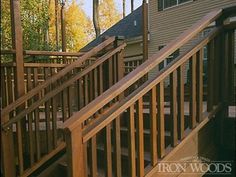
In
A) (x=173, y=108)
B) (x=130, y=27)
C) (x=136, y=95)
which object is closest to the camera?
(x=136, y=95)

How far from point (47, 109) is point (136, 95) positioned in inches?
59.6

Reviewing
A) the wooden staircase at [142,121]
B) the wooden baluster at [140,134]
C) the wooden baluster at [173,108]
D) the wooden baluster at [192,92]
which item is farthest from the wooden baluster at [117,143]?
the wooden baluster at [192,92]

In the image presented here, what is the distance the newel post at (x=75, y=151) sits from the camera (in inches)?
69.1

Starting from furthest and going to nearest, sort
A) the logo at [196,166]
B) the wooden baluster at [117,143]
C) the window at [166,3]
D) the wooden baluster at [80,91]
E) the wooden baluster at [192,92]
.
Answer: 1. the window at [166,3]
2. the wooden baluster at [80,91]
3. the wooden baluster at [192,92]
4. the logo at [196,166]
5. the wooden baluster at [117,143]

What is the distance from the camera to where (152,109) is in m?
2.18

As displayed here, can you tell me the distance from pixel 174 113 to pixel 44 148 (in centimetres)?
200

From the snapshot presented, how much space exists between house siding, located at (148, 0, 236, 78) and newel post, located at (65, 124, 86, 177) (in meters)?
7.64

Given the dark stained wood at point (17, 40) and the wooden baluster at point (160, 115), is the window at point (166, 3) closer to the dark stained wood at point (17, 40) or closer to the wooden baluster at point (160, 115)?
the dark stained wood at point (17, 40)

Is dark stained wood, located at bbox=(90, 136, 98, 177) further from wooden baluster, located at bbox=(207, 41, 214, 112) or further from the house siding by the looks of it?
the house siding

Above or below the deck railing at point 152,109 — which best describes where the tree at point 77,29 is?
above

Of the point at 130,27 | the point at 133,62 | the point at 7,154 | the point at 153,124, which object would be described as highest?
the point at 130,27

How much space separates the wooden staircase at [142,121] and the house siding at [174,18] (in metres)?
6.44

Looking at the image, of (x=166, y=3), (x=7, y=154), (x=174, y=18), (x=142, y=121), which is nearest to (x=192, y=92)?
(x=142, y=121)

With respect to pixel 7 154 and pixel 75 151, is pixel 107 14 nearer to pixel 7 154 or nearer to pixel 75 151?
pixel 7 154
